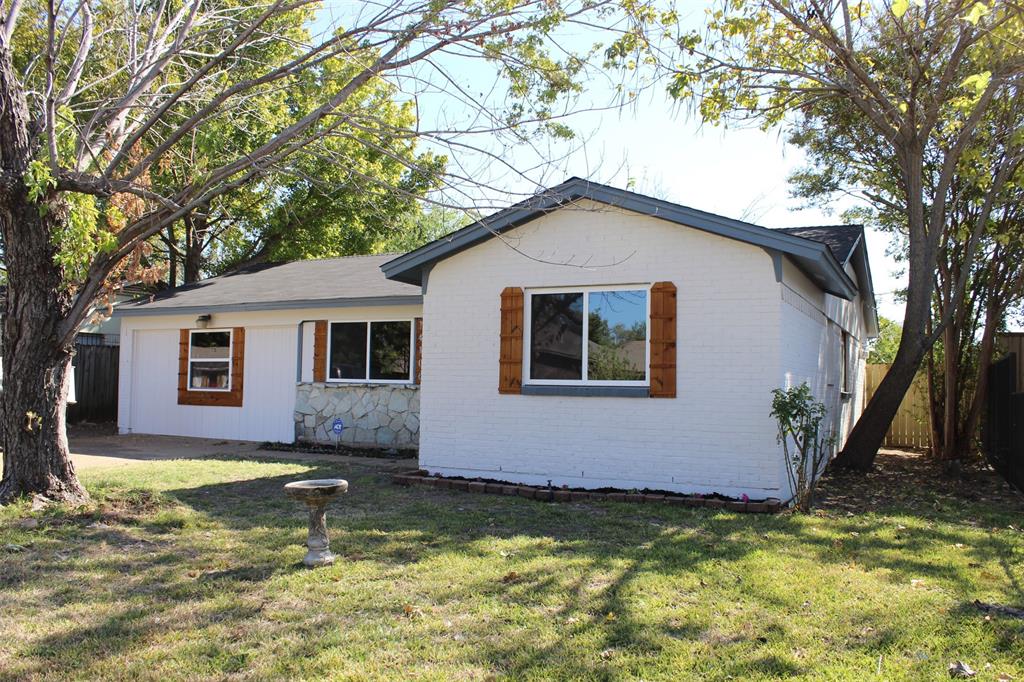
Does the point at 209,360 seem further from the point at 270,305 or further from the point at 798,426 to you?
the point at 798,426

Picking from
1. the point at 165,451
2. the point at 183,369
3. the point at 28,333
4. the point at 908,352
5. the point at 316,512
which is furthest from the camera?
the point at 183,369

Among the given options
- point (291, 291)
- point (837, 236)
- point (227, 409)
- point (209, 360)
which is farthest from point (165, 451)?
point (837, 236)

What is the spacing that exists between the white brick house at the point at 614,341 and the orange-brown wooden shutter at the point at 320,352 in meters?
4.18

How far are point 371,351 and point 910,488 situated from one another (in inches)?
363

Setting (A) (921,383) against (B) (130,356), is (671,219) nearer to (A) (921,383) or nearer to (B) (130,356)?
(A) (921,383)

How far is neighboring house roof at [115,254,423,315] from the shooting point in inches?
571

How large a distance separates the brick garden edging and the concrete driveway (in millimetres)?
1800

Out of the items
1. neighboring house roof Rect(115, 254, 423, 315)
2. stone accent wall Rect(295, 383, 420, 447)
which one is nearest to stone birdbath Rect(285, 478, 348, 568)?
neighboring house roof Rect(115, 254, 423, 315)

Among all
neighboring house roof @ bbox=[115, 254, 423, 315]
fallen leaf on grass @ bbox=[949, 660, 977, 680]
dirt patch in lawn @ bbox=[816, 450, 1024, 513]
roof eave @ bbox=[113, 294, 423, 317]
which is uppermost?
neighboring house roof @ bbox=[115, 254, 423, 315]

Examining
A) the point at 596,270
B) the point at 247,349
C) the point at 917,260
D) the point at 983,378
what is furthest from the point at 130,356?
the point at 983,378

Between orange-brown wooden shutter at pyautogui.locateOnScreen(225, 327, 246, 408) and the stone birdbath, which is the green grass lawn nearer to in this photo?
the stone birdbath

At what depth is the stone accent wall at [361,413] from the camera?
1421cm

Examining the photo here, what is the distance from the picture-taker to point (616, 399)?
970 cm

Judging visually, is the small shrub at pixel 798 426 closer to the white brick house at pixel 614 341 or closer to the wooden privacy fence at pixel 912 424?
the white brick house at pixel 614 341
